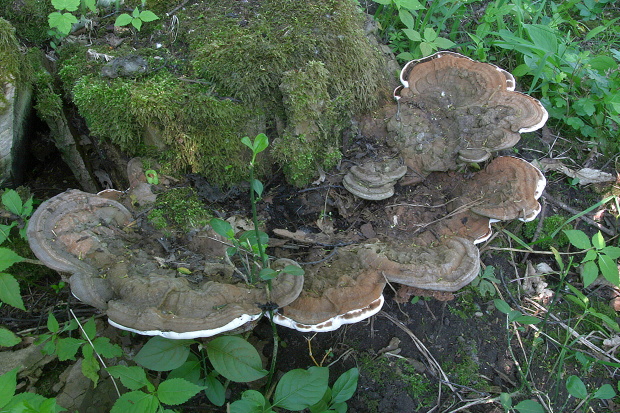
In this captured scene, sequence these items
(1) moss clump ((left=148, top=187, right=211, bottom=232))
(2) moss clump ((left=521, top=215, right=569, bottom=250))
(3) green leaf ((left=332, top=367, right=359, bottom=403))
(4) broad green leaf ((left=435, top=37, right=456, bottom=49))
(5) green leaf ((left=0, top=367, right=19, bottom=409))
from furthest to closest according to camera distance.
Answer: (4) broad green leaf ((left=435, top=37, right=456, bottom=49)) → (2) moss clump ((left=521, top=215, right=569, bottom=250)) → (1) moss clump ((left=148, top=187, right=211, bottom=232)) → (3) green leaf ((left=332, top=367, right=359, bottom=403)) → (5) green leaf ((left=0, top=367, right=19, bottom=409))

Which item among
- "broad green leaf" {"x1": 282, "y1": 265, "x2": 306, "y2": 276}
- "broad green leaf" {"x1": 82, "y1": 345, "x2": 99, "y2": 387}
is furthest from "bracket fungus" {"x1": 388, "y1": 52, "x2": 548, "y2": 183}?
"broad green leaf" {"x1": 82, "y1": 345, "x2": 99, "y2": 387}

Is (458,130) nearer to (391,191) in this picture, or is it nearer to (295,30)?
(391,191)

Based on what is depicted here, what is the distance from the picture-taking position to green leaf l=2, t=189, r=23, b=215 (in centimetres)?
308

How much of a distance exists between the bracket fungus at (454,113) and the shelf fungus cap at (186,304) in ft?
5.65

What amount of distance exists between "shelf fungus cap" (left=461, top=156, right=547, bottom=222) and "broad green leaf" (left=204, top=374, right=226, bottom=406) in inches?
88.5

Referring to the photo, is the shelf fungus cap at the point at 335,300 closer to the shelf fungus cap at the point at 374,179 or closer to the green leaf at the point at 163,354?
the green leaf at the point at 163,354

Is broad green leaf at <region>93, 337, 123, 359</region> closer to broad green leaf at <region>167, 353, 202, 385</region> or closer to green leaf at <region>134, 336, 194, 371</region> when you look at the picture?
green leaf at <region>134, 336, 194, 371</region>

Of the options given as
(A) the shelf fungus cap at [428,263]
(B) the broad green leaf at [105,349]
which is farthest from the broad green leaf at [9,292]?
(A) the shelf fungus cap at [428,263]

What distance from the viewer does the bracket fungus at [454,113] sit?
363 cm

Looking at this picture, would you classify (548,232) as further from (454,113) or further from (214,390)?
(214,390)

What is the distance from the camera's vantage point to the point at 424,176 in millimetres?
3656

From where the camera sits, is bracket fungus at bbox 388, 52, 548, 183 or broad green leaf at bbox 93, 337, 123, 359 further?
bracket fungus at bbox 388, 52, 548, 183

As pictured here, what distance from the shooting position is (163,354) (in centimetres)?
262

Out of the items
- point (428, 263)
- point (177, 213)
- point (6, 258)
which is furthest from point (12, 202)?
point (428, 263)
